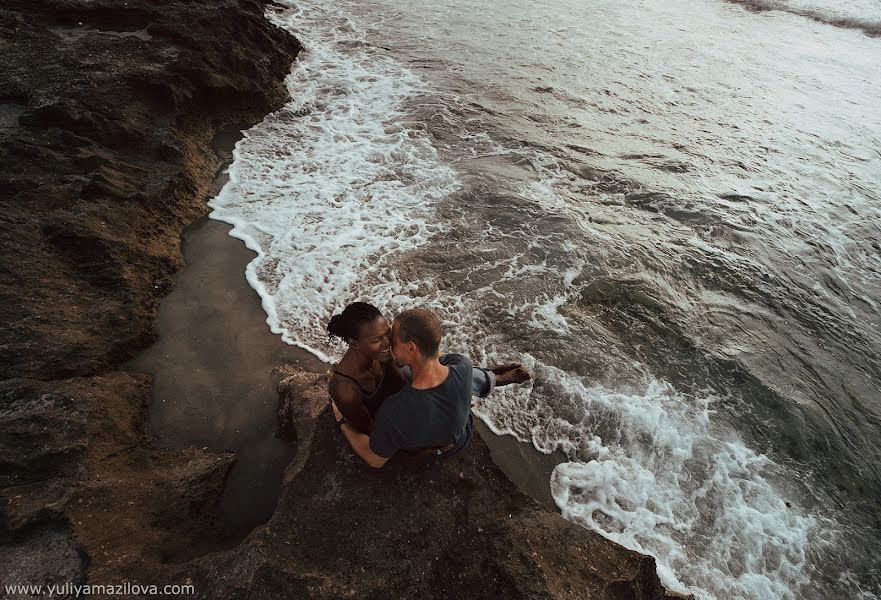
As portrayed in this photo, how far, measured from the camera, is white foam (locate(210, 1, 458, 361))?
506 centimetres

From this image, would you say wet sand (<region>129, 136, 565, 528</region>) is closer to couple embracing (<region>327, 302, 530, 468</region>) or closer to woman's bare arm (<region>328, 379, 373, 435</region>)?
couple embracing (<region>327, 302, 530, 468</region>)

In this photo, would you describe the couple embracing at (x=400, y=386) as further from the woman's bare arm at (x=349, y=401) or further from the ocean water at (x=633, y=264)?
the ocean water at (x=633, y=264)

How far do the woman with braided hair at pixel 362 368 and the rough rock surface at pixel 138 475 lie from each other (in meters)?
0.44

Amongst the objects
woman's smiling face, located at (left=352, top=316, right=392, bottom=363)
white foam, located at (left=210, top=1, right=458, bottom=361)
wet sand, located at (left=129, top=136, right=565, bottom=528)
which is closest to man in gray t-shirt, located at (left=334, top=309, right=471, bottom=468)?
woman's smiling face, located at (left=352, top=316, right=392, bottom=363)

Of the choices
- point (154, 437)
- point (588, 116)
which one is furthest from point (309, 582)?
point (588, 116)

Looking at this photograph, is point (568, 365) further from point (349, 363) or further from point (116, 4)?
point (116, 4)

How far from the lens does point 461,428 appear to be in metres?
2.58

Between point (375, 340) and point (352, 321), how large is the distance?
0.61 ft

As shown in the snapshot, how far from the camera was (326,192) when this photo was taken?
657cm

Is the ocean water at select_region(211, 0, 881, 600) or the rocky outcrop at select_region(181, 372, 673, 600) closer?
the rocky outcrop at select_region(181, 372, 673, 600)

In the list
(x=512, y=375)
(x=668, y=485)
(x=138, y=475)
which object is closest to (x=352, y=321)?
(x=512, y=375)

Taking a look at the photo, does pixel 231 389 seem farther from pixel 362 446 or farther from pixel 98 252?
pixel 98 252

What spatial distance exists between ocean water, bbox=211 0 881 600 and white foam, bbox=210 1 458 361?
41 mm

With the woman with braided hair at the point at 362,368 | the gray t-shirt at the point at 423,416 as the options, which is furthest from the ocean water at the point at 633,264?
the gray t-shirt at the point at 423,416
